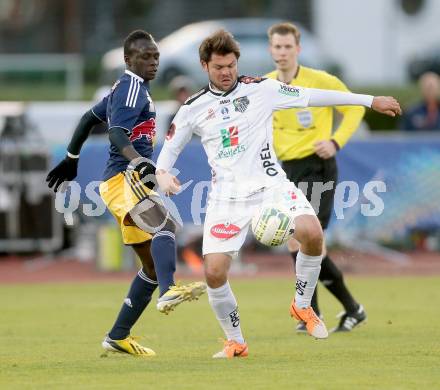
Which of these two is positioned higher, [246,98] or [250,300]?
[246,98]

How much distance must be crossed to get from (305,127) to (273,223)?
8.02 feet

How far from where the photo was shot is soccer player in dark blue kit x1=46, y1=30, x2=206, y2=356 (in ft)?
29.4

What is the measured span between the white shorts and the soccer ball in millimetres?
60

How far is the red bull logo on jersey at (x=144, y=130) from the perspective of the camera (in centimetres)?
920

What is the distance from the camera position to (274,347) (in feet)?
32.1

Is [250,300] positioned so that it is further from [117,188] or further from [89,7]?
[89,7]

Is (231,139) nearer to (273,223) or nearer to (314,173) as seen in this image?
(273,223)

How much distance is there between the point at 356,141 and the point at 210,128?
843cm

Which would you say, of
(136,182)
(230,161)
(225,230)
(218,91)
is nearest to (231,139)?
(230,161)

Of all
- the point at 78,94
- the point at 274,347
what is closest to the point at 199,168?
the point at 274,347

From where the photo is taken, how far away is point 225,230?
352 inches

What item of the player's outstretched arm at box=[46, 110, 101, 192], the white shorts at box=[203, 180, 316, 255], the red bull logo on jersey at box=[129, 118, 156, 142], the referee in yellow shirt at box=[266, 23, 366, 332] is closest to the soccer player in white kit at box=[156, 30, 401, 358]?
the white shorts at box=[203, 180, 316, 255]

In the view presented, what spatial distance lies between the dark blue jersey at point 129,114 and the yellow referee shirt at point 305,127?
6.89 ft

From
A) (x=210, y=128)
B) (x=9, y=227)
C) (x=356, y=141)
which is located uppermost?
(x=210, y=128)
